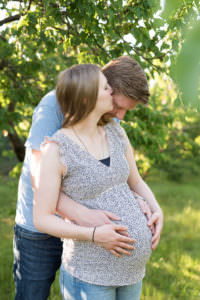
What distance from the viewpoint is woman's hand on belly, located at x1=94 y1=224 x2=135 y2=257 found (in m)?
1.42

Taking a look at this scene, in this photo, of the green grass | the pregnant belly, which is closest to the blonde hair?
the pregnant belly

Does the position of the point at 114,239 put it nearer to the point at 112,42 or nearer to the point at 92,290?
the point at 92,290

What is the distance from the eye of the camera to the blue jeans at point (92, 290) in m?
1.49

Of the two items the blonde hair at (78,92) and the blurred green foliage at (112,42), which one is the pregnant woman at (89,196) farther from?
the blurred green foliage at (112,42)

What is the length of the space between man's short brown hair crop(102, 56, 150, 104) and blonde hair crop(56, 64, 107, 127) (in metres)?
0.21

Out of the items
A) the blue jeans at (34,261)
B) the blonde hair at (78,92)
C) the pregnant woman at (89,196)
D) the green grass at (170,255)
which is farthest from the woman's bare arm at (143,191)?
the green grass at (170,255)

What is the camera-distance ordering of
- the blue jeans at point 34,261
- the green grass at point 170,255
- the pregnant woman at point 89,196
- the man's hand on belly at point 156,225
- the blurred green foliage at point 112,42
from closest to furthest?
1. the blurred green foliage at point 112,42
2. the pregnant woman at point 89,196
3. the man's hand on belly at point 156,225
4. the blue jeans at point 34,261
5. the green grass at point 170,255

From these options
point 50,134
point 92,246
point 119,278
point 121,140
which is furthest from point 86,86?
point 119,278

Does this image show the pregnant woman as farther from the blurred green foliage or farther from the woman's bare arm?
the blurred green foliage

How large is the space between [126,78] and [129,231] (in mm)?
750

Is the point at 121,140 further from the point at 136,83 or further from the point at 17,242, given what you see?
the point at 17,242

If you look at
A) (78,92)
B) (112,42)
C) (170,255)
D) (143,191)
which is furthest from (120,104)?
(170,255)

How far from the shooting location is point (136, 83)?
1.70 m

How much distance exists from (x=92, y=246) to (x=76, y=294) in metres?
0.25
